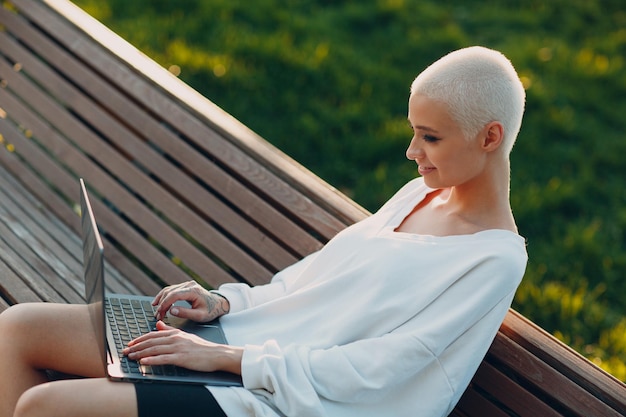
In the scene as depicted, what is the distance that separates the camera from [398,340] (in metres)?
2.62

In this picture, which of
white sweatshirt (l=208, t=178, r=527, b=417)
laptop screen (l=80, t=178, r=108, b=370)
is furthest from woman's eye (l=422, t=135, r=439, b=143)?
laptop screen (l=80, t=178, r=108, b=370)

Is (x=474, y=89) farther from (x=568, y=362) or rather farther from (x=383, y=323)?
(x=568, y=362)

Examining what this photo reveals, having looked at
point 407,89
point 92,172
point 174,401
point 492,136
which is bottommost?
point 174,401

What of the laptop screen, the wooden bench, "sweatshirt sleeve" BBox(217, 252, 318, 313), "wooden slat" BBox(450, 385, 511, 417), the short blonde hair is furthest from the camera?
the wooden bench

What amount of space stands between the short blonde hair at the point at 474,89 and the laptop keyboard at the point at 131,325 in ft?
3.21

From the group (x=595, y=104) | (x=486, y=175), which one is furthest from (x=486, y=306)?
(x=595, y=104)

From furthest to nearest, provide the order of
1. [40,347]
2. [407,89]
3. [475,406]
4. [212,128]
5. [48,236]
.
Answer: [407,89]
[48,236]
[212,128]
[475,406]
[40,347]

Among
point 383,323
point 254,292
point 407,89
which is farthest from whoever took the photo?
point 407,89

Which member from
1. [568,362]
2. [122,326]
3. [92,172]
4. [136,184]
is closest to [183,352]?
[122,326]

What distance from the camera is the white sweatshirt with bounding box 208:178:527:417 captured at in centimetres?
262

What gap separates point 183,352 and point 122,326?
29cm

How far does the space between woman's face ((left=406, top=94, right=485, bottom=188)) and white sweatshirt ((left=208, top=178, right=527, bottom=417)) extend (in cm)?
17

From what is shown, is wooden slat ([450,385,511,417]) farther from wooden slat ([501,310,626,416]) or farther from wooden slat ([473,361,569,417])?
wooden slat ([501,310,626,416])

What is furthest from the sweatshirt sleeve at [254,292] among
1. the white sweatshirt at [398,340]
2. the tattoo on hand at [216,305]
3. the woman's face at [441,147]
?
the woman's face at [441,147]
